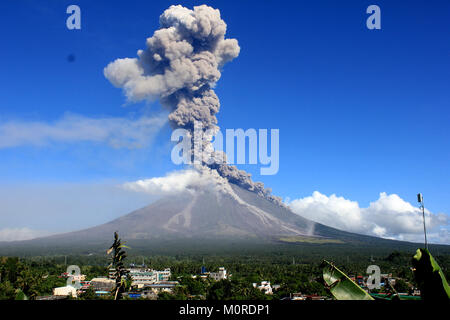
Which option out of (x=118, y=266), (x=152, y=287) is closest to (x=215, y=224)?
(x=152, y=287)

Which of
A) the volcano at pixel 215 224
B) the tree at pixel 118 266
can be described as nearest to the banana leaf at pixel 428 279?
the tree at pixel 118 266

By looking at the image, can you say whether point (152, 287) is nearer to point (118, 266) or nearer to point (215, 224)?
point (118, 266)

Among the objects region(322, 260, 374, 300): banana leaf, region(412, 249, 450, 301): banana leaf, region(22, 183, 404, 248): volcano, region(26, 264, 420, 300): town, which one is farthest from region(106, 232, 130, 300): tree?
region(22, 183, 404, 248): volcano
